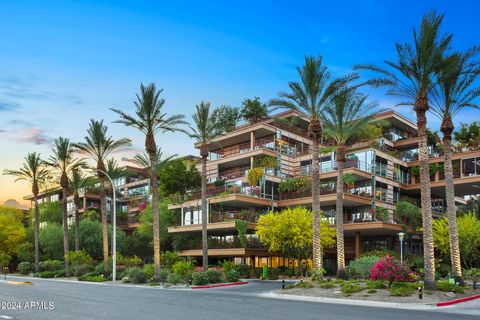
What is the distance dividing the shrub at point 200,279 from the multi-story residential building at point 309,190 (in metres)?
13.1

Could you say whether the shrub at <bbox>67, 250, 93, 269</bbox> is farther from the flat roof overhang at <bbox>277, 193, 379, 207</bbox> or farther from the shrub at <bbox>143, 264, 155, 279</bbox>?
the flat roof overhang at <bbox>277, 193, 379, 207</bbox>

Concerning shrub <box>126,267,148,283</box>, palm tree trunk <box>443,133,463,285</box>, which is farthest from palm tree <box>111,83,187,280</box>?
palm tree trunk <box>443,133,463,285</box>

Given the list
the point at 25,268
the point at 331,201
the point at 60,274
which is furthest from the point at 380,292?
the point at 25,268

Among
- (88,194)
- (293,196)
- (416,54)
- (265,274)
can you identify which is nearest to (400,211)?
(293,196)

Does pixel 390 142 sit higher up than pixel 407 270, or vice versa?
pixel 390 142

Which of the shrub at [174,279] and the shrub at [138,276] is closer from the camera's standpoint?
the shrub at [174,279]

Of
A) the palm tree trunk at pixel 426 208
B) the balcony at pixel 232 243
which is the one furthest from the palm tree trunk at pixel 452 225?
the balcony at pixel 232 243

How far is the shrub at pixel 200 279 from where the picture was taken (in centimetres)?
4256

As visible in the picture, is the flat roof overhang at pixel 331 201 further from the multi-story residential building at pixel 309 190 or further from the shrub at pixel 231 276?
the shrub at pixel 231 276

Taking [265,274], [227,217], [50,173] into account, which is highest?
[50,173]

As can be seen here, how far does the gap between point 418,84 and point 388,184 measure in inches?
1195

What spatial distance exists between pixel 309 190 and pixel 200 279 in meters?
22.6

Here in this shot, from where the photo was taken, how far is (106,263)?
5341 centimetres

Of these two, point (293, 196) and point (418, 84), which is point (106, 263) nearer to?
point (293, 196)
